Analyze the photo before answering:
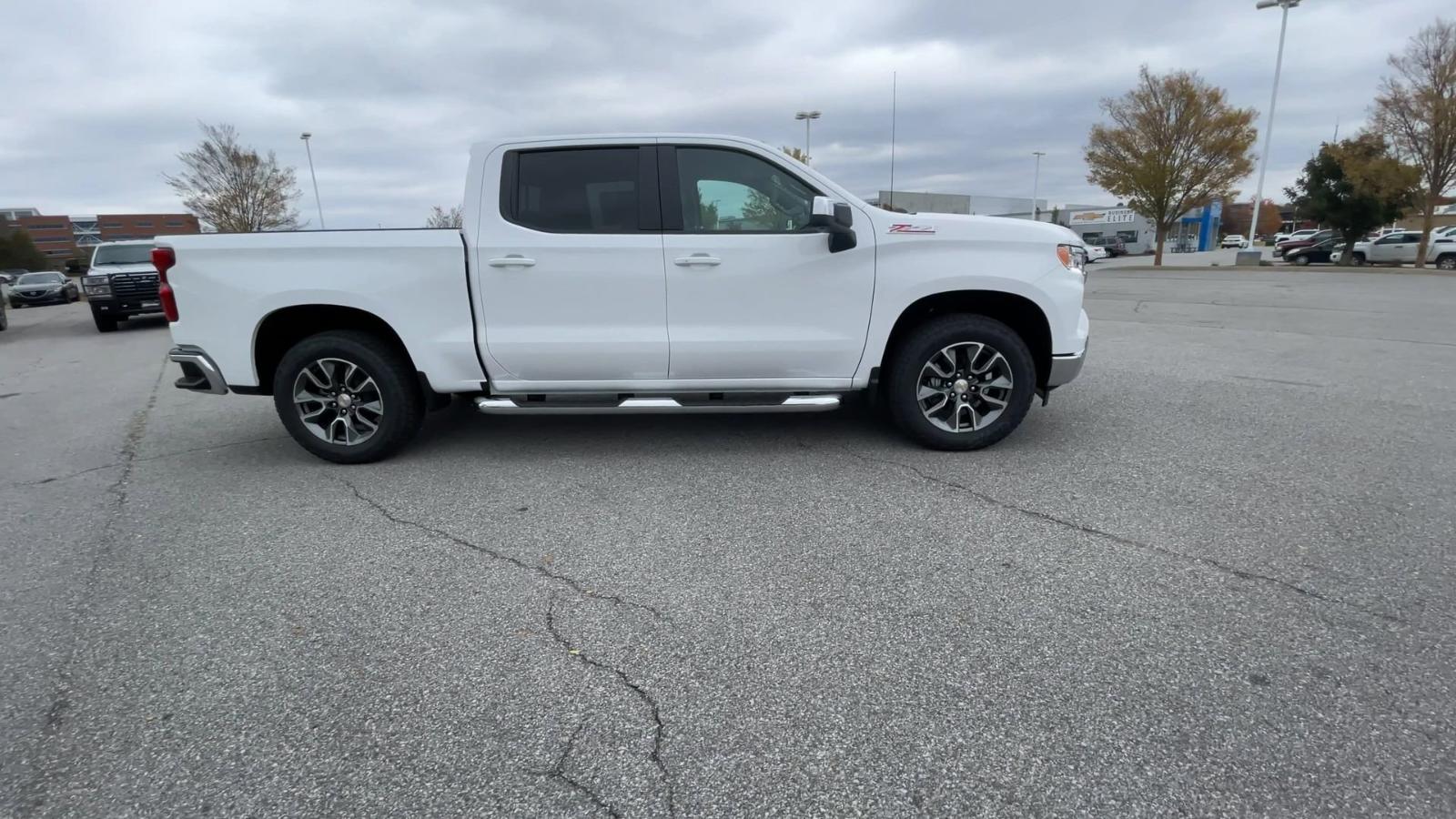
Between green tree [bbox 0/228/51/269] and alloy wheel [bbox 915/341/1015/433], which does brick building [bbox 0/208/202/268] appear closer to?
green tree [bbox 0/228/51/269]

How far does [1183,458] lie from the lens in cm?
470

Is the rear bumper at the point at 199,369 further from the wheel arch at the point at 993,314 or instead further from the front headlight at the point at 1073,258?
the front headlight at the point at 1073,258

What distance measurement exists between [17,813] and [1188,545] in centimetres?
424

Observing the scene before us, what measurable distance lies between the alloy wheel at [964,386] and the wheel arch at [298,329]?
321 cm

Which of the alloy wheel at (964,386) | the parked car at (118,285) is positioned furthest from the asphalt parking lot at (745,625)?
the parked car at (118,285)

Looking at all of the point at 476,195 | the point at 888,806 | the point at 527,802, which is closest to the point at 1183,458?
the point at 888,806

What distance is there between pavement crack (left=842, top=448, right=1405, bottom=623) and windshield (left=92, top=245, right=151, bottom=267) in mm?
17659

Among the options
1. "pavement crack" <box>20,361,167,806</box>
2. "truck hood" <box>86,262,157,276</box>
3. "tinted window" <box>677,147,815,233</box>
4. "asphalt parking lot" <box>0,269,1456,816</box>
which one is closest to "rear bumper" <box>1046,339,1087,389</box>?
"asphalt parking lot" <box>0,269,1456,816</box>

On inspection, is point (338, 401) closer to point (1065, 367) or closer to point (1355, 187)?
point (1065, 367)

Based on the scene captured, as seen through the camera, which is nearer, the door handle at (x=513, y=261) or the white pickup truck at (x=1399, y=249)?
the door handle at (x=513, y=261)

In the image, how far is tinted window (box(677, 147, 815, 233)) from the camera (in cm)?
462

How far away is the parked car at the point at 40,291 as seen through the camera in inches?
1052

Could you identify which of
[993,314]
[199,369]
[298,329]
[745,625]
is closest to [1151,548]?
[745,625]

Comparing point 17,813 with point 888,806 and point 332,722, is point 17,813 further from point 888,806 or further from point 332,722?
point 888,806
